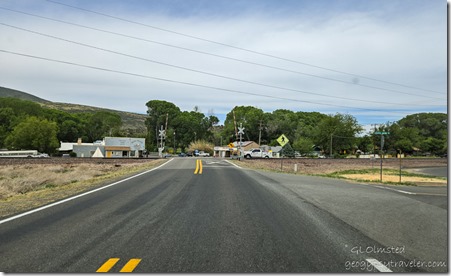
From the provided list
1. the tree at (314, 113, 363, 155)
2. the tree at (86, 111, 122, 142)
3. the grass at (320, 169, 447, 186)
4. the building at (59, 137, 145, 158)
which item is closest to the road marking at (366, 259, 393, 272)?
the grass at (320, 169, 447, 186)

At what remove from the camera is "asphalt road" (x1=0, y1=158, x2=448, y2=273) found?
17.3 feet

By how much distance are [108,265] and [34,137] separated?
88.8 meters

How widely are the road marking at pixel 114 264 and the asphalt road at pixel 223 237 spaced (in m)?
0.01

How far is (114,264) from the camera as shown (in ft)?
17.0

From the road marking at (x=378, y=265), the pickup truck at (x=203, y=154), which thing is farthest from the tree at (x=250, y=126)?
the road marking at (x=378, y=265)

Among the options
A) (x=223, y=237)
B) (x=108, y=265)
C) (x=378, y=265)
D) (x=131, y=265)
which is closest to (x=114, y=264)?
(x=108, y=265)

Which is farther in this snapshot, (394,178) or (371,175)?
(371,175)

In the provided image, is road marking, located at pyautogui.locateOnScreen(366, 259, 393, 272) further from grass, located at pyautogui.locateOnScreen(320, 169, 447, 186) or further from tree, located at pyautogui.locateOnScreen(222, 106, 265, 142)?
tree, located at pyautogui.locateOnScreen(222, 106, 265, 142)

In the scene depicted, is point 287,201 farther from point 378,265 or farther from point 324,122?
point 324,122

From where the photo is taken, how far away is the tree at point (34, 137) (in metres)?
82.7

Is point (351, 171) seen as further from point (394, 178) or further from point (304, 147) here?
point (304, 147)

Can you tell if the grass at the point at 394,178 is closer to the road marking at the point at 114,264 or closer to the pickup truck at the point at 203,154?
the road marking at the point at 114,264

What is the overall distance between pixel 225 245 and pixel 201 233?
96 centimetres

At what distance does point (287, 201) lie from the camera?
1162 cm
